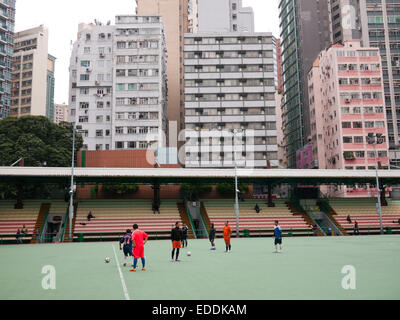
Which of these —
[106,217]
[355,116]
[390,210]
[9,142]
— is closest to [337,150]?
[355,116]

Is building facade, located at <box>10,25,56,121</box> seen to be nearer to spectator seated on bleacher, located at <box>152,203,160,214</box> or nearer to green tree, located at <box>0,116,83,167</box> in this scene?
green tree, located at <box>0,116,83,167</box>

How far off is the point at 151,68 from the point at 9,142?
109 ft

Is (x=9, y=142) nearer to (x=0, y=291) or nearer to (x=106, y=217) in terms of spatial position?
(x=106, y=217)

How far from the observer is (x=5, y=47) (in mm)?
105062

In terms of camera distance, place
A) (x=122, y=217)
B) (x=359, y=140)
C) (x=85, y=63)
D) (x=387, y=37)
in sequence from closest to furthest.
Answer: (x=122, y=217), (x=359, y=140), (x=85, y=63), (x=387, y=37)

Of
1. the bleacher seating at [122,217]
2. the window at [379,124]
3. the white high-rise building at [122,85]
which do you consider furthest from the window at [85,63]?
the window at [379,124]

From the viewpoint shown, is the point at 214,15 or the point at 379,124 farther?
the point at 214,15

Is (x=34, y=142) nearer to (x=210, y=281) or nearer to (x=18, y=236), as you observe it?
(x=18, y=236)

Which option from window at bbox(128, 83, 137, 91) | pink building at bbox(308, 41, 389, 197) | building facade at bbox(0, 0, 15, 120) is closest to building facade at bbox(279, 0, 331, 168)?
pink building at bbox(308, 41, 389, 197)

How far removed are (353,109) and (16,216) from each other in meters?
66.7

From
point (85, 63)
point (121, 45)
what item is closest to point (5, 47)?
point (85, 63)

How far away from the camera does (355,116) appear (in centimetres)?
8088

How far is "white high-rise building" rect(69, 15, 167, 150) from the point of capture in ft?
253

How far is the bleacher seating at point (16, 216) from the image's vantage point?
41.7 m
